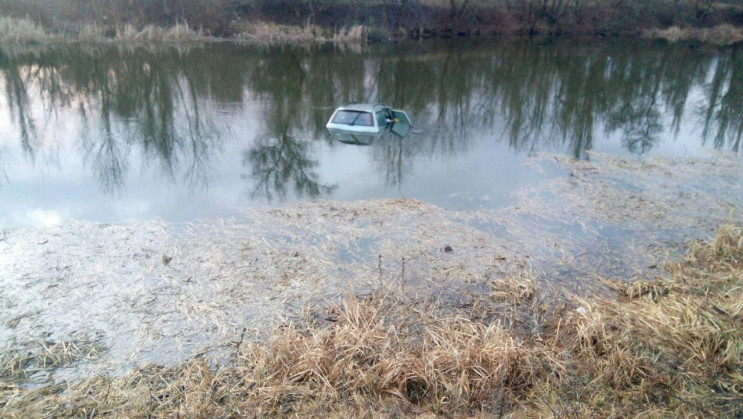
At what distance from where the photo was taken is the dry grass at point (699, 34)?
137 feet

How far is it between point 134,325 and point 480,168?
8.30m

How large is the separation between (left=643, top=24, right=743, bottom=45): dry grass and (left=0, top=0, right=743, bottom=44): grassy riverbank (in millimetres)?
70

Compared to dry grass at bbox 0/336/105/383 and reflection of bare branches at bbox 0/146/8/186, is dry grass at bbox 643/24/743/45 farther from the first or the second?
dry grass at bbox 0/336/105/383

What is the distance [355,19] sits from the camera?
118 ft

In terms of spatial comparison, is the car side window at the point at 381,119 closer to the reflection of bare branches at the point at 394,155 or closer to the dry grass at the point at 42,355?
the reflection of bare branches at the point at 394,155

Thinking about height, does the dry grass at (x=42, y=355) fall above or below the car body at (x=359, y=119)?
below

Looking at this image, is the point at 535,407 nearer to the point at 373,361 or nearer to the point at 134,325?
the point at 373,361

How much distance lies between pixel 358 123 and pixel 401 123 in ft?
5.22

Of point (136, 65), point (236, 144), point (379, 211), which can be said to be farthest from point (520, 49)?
point (379, 211)

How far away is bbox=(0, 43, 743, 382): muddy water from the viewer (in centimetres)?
612

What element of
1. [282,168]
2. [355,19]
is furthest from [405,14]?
[282,168]

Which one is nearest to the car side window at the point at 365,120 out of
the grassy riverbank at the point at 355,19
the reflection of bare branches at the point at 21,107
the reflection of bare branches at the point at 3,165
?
the reflection of bare branches at the point at 21,107

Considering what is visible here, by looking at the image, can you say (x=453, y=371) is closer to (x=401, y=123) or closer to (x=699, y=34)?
(x=401, y=123)

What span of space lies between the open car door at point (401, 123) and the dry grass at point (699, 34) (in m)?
36.2
